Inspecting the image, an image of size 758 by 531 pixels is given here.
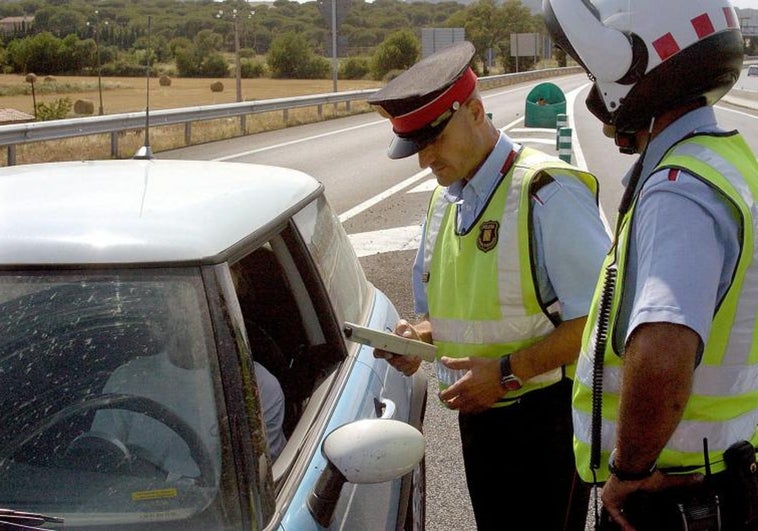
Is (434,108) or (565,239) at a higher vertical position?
(434,108)

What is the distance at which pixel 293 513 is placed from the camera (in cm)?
212

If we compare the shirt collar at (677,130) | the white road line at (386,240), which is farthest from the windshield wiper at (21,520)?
the white road line at (386,240)

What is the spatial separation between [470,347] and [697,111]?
1.03 meters

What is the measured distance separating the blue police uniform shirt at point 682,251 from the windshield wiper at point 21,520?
3.76 feet

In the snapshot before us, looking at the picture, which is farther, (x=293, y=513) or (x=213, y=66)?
(x=213, y=66)

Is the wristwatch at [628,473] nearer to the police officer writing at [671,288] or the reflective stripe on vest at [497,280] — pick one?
the police officer writing at [671,288]

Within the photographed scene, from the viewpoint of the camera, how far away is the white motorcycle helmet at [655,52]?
208 centimetres

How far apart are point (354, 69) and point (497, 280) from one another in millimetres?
94242

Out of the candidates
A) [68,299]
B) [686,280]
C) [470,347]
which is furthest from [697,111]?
[68,299]

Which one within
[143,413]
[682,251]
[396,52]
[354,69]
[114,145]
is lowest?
[114,145]

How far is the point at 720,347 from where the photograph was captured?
6.41 feet

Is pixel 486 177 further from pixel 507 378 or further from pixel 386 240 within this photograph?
pixel 386 240

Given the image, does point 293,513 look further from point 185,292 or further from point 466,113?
point 466,113

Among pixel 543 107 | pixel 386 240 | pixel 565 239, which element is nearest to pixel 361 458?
pixel 565 239
